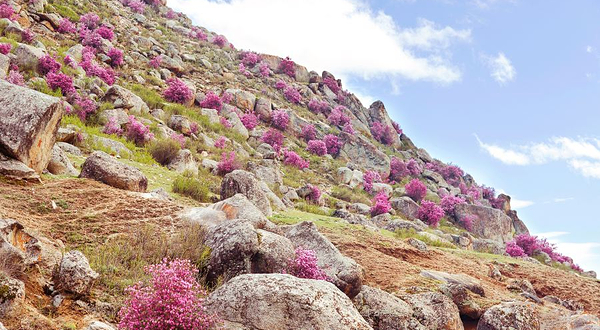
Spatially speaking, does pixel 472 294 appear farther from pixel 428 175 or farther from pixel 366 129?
pixel 366 129

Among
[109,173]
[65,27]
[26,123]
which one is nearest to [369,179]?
[109,173]

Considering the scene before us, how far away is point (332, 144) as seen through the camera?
124 ft

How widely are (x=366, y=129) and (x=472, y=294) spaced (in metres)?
40.0

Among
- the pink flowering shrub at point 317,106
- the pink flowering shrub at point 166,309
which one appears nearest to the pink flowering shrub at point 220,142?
the pink flowering shrub at point 166,309

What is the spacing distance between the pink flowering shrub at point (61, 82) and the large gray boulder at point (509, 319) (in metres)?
19.6

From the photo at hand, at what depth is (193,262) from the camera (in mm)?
7168

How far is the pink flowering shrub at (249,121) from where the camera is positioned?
32.1m

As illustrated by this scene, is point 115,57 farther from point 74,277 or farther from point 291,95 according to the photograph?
point 74,277

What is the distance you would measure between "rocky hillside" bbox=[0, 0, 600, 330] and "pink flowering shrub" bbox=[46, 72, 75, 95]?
0.29 feet

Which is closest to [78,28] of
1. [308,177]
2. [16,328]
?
[308,177]

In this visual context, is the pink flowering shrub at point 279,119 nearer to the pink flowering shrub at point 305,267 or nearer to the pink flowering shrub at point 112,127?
the pink flowering shrub at point 112,127

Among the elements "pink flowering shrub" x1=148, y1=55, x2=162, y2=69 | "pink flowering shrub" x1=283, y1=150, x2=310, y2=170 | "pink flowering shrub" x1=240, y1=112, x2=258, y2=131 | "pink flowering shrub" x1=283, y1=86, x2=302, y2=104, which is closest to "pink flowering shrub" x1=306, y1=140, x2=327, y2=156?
"pink flowering shrub" x1=283, y1=150, x2=310, y2=170

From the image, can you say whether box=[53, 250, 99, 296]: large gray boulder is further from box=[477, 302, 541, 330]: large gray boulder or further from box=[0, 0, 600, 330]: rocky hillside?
box=[477, 302, 541, 330]: large gray boulder

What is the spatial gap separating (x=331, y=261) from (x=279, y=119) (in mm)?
28136
